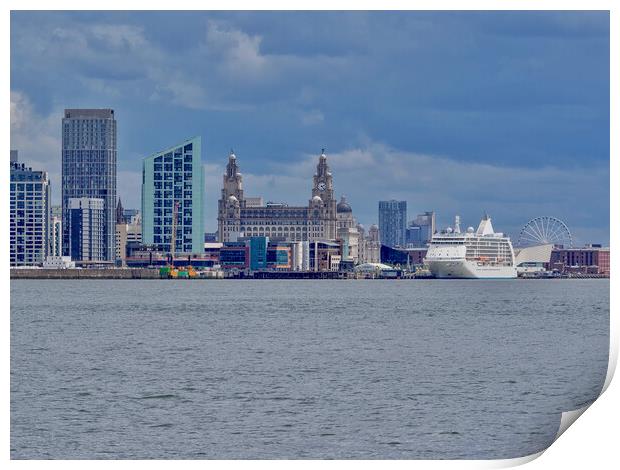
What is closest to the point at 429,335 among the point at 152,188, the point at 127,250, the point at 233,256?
the point at 233,256

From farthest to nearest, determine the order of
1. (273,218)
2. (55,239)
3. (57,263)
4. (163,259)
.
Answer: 1. (273,218)
2. (55,239)
3. (163,259)
4. (57,263)

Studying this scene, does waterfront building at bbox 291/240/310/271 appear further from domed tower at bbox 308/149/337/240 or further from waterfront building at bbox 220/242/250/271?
domed tower at bbox 308/149/337/240

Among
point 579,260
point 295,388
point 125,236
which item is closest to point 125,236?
point 125,236

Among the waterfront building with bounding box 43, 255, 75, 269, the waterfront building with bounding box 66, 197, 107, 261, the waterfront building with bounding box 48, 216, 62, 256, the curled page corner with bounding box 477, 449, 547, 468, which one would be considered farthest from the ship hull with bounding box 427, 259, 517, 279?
the curled page corner with bounding box 477, 449, 547, 468

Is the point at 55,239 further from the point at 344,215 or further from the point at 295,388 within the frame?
the point at 295,388

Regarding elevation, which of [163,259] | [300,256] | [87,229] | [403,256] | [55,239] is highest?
[87,229]

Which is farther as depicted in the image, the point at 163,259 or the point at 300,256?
the point at 163,259

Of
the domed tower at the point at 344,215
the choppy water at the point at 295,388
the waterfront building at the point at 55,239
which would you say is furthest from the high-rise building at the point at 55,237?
the choppy water at the point at 295,388

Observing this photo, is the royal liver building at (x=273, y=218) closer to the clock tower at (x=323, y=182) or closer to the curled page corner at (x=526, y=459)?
the clock tower at (x=323, y=182)
